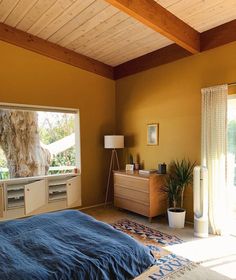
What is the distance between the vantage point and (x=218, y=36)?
3.26 m

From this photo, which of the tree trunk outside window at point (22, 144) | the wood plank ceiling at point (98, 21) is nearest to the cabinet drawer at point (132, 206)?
the tree trunk outside window at point (22, 144)

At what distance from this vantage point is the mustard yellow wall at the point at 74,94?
3773 mm

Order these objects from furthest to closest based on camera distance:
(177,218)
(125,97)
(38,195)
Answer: (125,97)
(38,195)
(177,218)

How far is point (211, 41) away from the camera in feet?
11.0

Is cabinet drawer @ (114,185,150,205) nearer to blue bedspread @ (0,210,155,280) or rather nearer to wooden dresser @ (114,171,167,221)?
wooden dresser @ (114,171,167,221)

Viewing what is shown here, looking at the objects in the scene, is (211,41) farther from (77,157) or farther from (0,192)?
(0,192)

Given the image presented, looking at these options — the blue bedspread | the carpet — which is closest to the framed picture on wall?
the carpet

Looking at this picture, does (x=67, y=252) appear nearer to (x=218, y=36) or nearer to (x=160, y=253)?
(x=160, y=253)

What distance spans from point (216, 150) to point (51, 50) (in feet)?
10.4

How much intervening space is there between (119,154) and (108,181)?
62cm

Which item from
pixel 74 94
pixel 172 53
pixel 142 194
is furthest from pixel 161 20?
pixel 142 194

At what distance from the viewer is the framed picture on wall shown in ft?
13.6

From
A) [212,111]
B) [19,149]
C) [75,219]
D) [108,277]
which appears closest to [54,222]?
[75,219]

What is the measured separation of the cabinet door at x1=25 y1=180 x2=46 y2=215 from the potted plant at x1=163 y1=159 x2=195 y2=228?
2106 mm
